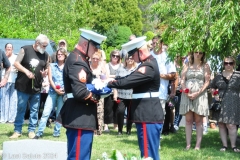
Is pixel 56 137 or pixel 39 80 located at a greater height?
pixel 39 80

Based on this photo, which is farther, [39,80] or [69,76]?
[39,80]

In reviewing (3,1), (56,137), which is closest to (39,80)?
(56,137)

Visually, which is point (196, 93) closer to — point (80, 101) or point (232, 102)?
point (232, 102)

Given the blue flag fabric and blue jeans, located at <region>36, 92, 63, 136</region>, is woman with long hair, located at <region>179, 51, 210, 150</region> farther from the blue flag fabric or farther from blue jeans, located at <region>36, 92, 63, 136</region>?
the blue flag fabric

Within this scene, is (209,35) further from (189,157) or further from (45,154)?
(45,154)

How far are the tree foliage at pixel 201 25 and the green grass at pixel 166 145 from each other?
177cm

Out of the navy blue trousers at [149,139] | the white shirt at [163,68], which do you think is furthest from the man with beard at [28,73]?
the navy blue trousers at [149,139]

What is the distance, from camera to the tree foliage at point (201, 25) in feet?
30.1

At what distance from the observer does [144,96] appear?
731 centimetres

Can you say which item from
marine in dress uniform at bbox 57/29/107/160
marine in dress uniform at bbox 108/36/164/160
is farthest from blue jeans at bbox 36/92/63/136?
marine in dress uniform at bbox 57/29/107/160

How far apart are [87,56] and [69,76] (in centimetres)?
35

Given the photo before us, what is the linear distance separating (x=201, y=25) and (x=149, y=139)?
308 centimetres

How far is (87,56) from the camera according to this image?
6848mm

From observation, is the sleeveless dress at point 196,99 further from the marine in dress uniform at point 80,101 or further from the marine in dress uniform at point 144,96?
the marine in dress uniform at point 80,101
